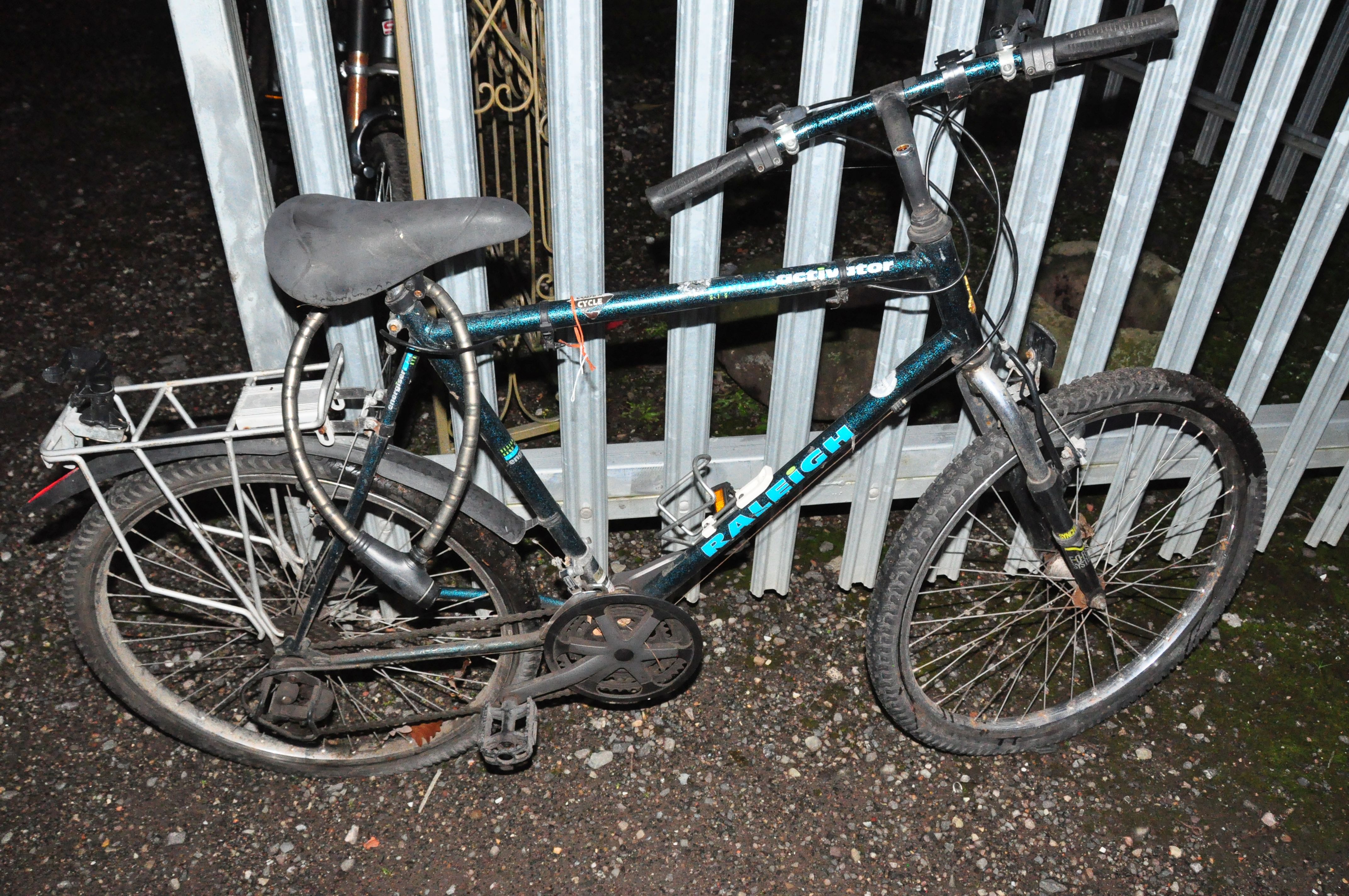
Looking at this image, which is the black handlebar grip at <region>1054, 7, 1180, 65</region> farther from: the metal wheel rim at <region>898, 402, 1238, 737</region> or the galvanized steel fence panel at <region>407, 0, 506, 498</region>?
the galvanized steel fence panel at <region>407, 0, 506, 498</region>

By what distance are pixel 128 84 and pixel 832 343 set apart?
5469 mm

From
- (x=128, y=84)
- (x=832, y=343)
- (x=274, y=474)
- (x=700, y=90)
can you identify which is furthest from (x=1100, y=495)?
(x=128, y=84)

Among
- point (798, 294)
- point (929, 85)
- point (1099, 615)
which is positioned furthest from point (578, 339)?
point (1099, 615)

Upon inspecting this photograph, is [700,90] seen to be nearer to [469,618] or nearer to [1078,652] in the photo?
[469,618]

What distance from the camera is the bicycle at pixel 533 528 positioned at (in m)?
2.11

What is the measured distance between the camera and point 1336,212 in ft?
9.24

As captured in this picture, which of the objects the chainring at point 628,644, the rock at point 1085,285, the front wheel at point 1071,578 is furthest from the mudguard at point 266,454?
the rock at point 1085,285

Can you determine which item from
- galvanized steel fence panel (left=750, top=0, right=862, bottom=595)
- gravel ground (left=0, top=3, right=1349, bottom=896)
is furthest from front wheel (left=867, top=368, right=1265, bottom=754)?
galvanized steel fence panel (left=750, top=0, right=862, bottom=595)

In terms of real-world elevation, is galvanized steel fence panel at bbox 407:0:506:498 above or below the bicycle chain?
above

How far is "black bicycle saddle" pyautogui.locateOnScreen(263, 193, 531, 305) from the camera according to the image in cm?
203

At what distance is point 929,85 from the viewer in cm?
209

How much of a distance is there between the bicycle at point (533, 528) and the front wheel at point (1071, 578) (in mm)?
11

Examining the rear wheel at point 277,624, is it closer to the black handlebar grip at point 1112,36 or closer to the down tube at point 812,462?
the down tube at point 812,462

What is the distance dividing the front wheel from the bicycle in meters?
0.01
